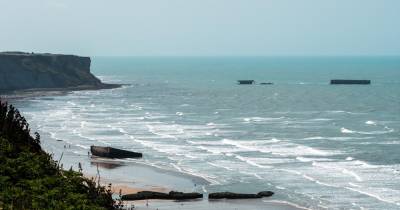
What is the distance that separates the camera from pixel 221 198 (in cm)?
4981

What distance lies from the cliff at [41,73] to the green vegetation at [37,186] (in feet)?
445

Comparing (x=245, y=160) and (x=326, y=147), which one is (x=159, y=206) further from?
(x=326, y=147)

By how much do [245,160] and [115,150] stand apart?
1232 cm

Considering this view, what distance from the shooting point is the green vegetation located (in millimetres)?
25734

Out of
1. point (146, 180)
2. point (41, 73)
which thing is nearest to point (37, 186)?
point (146, 180)

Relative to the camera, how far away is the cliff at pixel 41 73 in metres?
172

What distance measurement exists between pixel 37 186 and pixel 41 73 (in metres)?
157

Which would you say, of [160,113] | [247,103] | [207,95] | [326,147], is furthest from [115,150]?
[207,95]

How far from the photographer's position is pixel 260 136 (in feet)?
278

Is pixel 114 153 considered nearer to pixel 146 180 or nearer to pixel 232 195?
pixel 146 180

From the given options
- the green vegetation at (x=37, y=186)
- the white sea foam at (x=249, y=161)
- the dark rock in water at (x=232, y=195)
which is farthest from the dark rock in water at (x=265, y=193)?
the green vegetation at (x=37, y=186)

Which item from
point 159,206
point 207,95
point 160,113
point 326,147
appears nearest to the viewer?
point 159,206

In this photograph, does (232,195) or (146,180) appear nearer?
(232,195)

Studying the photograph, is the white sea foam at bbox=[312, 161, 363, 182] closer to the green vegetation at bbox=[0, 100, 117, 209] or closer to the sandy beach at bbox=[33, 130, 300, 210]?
the sandy beach at bbox=[33, 130, 300, 210]
